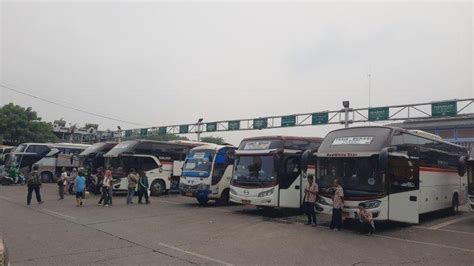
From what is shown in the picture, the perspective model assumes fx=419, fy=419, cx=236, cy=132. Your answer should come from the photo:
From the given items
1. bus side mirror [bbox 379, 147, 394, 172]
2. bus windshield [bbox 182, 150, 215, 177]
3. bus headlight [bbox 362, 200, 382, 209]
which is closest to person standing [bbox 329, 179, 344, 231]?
bus headlight [bbox 362, 200, 382, 209]

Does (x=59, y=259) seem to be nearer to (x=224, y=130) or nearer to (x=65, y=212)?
(x=65, y=212)

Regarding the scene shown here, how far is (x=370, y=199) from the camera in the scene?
1189 cm

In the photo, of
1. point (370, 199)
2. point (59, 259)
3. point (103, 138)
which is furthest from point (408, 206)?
point (103, 138)

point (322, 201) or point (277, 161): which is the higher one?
point (277, 161)

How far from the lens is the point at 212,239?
34.2 ft

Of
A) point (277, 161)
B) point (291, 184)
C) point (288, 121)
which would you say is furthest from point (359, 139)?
point (288, 121)

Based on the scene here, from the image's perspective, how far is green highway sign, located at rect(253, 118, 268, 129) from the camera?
39.5m

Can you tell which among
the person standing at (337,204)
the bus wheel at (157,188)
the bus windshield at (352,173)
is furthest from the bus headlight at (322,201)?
the bus wheel at (157,188)

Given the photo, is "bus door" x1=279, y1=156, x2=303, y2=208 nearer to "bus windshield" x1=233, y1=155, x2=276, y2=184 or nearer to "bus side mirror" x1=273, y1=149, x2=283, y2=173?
"bus side mirror" x1=273, y1=149, x2=283, y2=173

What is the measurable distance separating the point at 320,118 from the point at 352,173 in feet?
73.5

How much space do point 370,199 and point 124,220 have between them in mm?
7581

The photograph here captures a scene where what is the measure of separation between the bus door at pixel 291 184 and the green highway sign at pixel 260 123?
2385 centimetres

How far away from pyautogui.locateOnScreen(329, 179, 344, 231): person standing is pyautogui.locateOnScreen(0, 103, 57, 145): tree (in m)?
44.6

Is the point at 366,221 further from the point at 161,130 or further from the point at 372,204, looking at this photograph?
the point at 161,130
